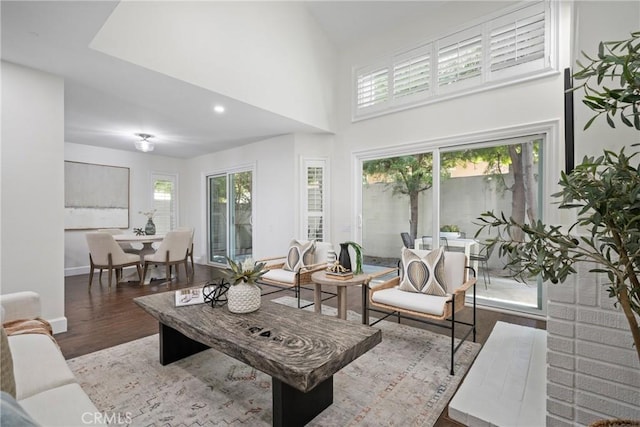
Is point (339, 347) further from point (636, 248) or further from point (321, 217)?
point (321, 217)

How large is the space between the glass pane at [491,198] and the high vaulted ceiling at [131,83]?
2207 millimetres

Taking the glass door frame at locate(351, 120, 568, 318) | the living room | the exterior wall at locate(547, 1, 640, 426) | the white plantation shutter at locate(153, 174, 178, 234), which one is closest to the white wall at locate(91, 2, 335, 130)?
the living room

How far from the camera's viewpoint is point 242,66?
12.3 ft

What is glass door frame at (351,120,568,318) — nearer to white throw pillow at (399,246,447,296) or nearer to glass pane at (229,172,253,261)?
white throw pillow at (399,246,447,296)

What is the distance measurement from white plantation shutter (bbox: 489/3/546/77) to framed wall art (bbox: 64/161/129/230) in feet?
23.4

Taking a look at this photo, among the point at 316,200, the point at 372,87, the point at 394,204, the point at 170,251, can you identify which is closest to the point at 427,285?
the point at 394,204

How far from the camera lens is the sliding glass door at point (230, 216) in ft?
20.4

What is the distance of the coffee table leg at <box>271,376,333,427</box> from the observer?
1.59m

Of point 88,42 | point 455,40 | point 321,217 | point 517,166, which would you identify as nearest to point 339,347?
point 88,42

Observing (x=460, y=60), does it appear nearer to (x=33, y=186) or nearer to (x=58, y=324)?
(x=33, y=186)

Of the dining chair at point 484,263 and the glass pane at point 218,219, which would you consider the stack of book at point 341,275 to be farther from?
the glass pane at point 218,219

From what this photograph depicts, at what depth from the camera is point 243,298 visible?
2.10 meters

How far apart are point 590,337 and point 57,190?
4.32m

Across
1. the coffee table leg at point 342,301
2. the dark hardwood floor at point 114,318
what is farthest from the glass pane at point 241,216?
the coffee table leg at point 342,301
